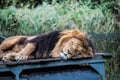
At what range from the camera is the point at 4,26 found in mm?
9289

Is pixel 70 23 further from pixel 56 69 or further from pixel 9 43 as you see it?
pixel 56 69

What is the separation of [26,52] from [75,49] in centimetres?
74

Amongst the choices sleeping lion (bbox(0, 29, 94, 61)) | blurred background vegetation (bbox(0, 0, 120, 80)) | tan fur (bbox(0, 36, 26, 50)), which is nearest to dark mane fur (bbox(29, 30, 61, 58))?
sleeping lion (bbox(0, 29, 94, 61))

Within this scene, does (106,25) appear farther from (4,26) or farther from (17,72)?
(17,72)

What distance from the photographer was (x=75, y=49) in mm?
5043

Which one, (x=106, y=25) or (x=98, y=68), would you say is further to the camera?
(x=106, y=25)

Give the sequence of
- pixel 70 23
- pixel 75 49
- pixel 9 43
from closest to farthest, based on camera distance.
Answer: pixel 75 49 < pixel 9 43 < pixel 70 23

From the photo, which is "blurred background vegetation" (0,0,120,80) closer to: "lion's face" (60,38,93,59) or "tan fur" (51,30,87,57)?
"tan fur" (51,30,87,57)

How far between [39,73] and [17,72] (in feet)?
1.12

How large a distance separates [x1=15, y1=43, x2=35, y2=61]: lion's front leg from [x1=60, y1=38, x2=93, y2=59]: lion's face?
1.75ft

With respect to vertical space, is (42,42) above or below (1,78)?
above

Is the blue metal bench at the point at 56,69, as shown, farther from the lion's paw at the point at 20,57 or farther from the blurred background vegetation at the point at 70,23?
the blurred background vegetation at the point at 70,23

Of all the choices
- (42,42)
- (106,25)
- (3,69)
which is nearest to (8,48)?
(42,42)

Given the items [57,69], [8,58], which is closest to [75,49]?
[57,69]
